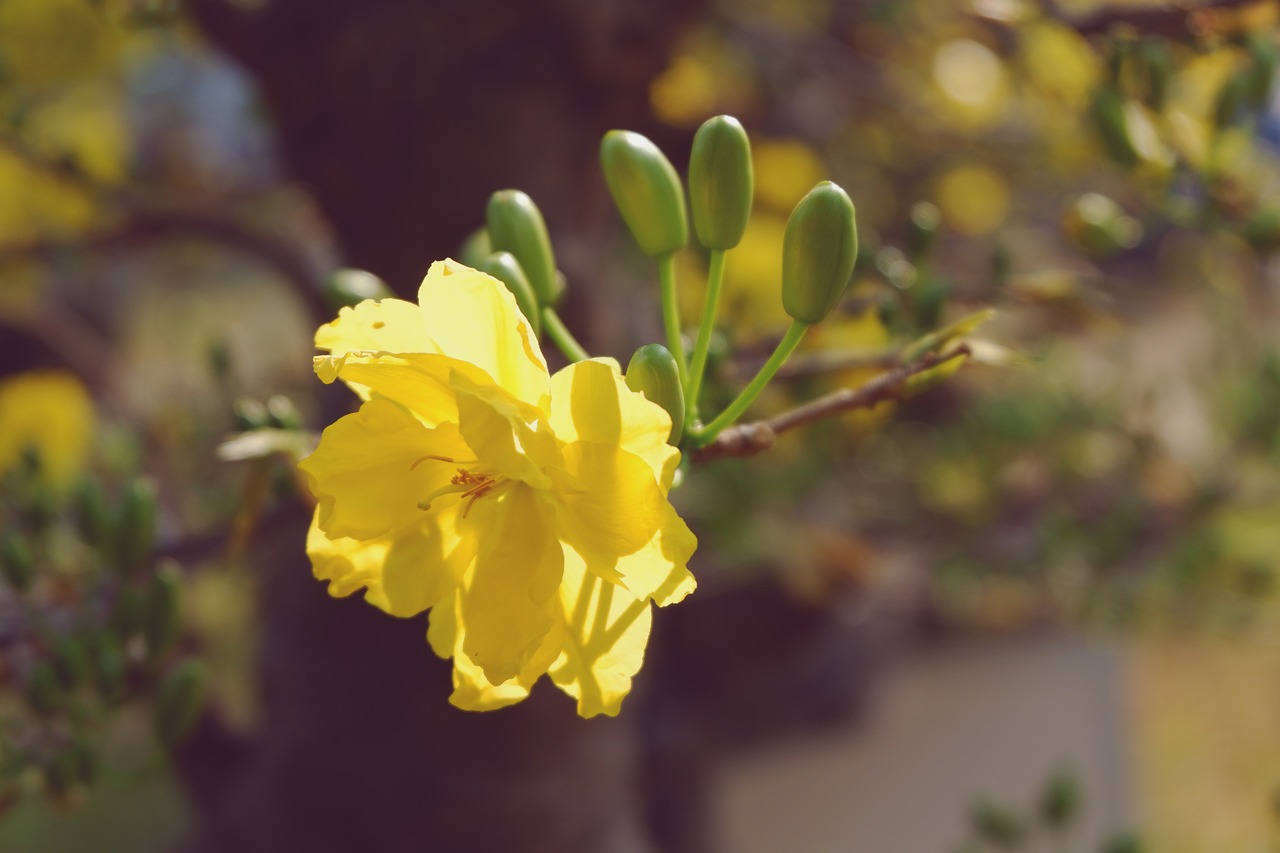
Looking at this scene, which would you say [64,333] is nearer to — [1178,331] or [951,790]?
[951,790]

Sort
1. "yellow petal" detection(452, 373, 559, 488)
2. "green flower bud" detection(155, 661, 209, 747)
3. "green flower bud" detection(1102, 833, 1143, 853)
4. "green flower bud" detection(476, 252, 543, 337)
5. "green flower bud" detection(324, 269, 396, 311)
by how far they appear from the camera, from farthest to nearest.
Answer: "green flower bud" detection(1102, 833, 1143, 853)
"green flower bud" detection(155, 661, 209, 747)
"green flower bud" detection(324, 269, 396, 311)
"green flower bud" detection(476, 252, 543, 337)
"yellow petal" detection(452, 373, 559, 488)

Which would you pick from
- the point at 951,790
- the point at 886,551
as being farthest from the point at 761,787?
the point at 886,551

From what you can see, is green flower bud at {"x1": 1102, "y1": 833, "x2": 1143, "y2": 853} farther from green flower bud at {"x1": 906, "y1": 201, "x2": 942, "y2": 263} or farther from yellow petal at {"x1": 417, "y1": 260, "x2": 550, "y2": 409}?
yellow petal at {"x1": 417, "y1": 260, "x2": 550, "y2": 409}

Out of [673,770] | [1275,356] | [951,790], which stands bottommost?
[951,790]

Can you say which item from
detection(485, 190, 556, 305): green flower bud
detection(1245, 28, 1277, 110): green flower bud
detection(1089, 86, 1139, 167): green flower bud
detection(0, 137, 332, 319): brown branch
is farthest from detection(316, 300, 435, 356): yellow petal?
detection(0, 137, 332, 319): brown branch

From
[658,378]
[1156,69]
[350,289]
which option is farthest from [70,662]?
[1156,69]

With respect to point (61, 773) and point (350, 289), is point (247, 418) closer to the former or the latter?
point (350, 289)
